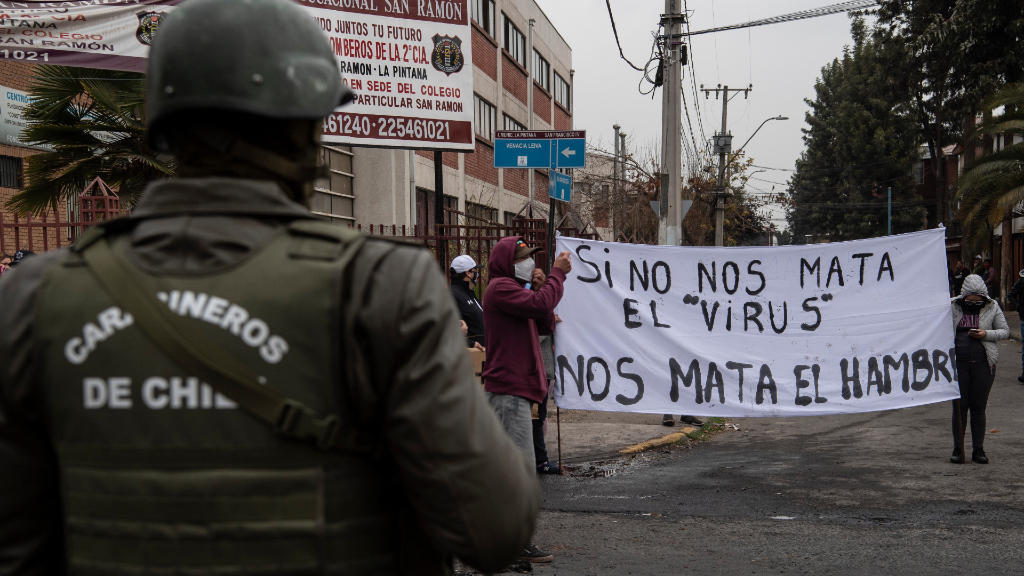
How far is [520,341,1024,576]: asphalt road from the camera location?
5805 millimetres

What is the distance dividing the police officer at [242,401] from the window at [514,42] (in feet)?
101

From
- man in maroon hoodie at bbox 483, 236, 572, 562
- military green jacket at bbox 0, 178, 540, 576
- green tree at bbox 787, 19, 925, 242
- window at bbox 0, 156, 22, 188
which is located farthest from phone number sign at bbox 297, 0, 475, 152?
green tree at bbox 787, 19, 925, 242

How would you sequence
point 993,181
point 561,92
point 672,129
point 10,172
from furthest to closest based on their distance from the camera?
point 561,92, point 993,181, point 10,172, point 672,129

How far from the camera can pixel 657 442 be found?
33.4 feet

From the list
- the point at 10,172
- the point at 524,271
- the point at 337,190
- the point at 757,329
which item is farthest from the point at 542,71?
the point at 524,271

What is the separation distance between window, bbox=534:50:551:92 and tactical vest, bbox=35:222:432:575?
35.9 metres

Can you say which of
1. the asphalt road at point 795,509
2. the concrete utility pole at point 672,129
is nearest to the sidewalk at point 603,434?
the asphalt road at point 795,509

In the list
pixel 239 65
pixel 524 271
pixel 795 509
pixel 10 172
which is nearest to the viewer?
pixel 239 65

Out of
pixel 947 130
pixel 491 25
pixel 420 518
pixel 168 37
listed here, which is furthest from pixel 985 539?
pixel 947 130

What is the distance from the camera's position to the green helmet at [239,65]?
159 centimetres

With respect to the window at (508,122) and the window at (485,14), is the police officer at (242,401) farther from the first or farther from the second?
the window at (508,122)

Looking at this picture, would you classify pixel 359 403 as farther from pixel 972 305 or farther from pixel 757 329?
pixel 972 305

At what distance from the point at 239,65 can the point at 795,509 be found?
644cm

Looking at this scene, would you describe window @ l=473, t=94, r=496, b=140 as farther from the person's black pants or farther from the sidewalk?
the person's black pants
